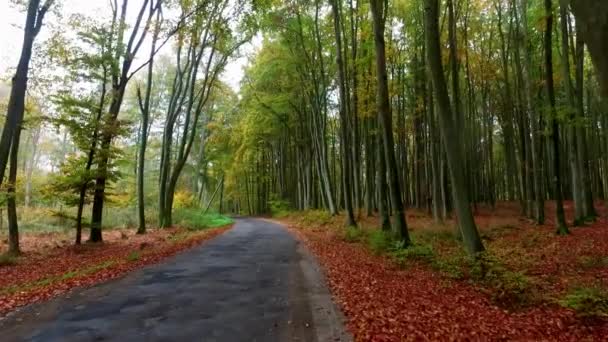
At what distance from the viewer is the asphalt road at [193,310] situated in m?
4.83

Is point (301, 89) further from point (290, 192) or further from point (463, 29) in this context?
point (290, 192)

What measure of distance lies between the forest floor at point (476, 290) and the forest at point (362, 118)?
0.28 ft

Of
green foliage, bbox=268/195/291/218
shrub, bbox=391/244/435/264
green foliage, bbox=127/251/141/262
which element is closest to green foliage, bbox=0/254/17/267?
green foliage, bbox=127/251/141/262

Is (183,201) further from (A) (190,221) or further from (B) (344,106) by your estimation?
(B) (344,106)

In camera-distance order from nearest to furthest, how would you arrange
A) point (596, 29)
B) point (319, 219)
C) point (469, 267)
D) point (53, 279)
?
point (596, 29) → point (469, 267) → point (53, 279) → point (319, 219)

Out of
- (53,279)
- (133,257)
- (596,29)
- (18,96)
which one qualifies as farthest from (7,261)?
(596,29)

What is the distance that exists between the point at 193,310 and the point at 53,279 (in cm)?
458

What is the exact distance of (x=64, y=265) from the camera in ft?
34.7

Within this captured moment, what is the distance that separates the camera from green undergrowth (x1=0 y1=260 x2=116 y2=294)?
302 inches

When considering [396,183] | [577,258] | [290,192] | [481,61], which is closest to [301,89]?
[481,61]

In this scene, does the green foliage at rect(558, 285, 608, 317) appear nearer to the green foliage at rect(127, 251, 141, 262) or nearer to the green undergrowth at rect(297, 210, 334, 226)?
the green foliage at rect(127, 251, 141, 262)

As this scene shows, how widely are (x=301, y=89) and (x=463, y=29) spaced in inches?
501

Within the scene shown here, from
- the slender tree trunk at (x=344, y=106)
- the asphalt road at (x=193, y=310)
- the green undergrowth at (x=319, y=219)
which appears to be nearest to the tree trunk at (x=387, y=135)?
the asphalt road at (x=193, y=310)

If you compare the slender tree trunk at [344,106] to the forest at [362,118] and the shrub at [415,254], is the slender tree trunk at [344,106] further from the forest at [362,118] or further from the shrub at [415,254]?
the shrub at [415,254]
